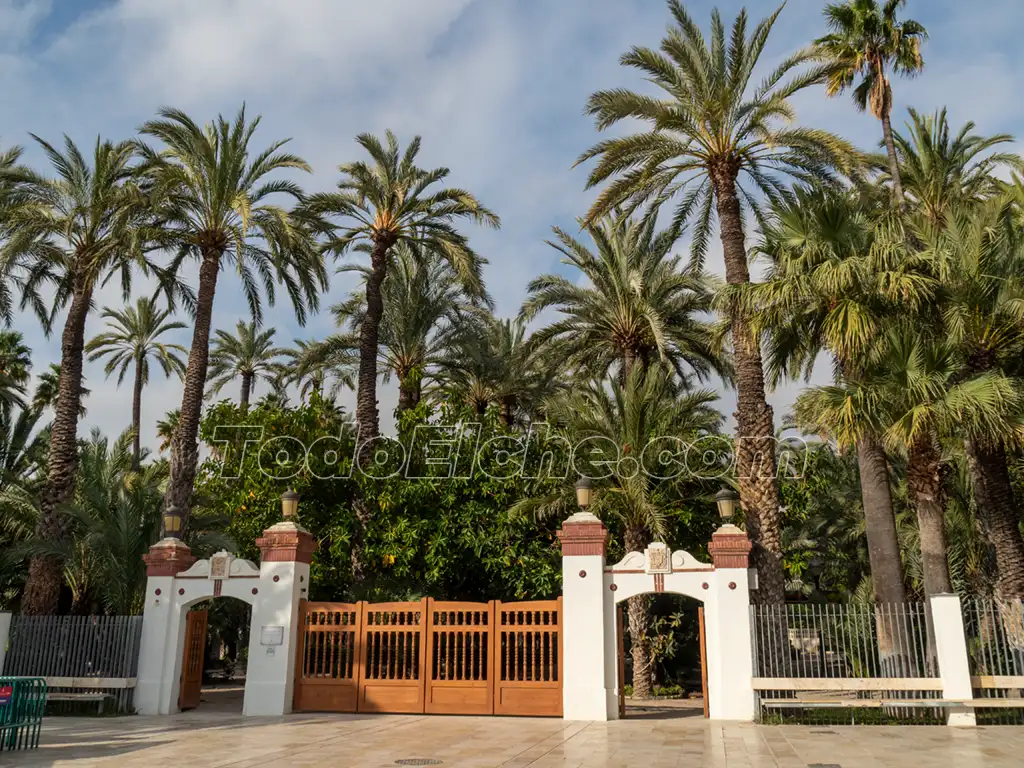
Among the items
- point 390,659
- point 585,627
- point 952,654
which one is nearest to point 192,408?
point 390,659

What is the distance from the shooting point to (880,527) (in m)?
16.0

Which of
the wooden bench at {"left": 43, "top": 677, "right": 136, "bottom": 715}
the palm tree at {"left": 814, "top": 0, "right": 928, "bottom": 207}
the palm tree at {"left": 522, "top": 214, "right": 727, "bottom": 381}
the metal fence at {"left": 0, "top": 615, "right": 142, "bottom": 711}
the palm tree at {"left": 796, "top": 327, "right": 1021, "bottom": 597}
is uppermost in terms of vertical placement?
the palm tree at {"left": 814, "top": 0, "right": 928, "bottom": 207}

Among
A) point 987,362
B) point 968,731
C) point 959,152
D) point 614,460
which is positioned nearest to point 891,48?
point 959,152

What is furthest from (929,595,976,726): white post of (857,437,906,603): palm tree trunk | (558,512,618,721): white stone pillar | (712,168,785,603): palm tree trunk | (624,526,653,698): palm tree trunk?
(624,526,653,698): palm tree trunk

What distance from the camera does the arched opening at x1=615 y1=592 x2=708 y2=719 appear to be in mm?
16134

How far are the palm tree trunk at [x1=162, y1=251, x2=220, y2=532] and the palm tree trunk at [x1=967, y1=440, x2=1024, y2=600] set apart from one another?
53.0 ft

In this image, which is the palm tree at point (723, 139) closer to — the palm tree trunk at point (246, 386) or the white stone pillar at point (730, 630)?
the white stone pillar at point (730, 630)

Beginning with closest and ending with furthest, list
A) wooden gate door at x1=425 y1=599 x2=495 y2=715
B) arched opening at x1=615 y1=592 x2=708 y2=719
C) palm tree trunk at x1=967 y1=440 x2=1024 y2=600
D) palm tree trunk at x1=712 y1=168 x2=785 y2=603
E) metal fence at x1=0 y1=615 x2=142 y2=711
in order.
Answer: palm tree trunk at x1=967 y1=440 x2=1024 y2=600 → wooden gate door at x1=425 y1=599 x2=495 y2=715 → arched opening at x1=615 y1=592 x2=708 y2=719 → palm tree trunk at x1=712 y1=168 x2=785 y2=603 → metal fence at x1=0 y1=615 x2=142 y2=711

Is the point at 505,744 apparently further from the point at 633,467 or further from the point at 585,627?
the point at 633,467

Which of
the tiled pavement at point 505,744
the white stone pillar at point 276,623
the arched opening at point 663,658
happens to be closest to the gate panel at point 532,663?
the tiled pavement at point 505,744

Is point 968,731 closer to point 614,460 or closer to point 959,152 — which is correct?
point 614,460

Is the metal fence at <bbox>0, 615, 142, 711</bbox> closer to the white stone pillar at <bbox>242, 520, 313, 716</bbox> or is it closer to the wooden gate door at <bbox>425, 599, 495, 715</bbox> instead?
the white stone pillar at <bbox>242, 520, 313, 716</bbox>

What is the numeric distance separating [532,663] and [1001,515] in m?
8.67

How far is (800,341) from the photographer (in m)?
17.5
